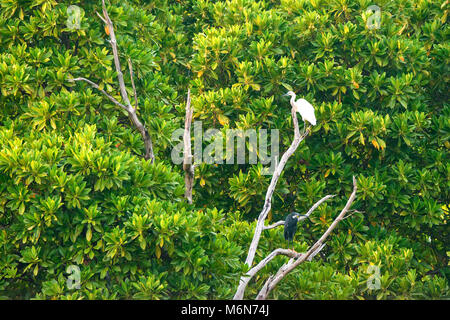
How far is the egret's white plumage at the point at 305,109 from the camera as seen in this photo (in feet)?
24.8

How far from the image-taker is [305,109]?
7637 mm

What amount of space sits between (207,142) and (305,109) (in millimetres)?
1501

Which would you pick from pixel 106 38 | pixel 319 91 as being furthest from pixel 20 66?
pixel 319 91

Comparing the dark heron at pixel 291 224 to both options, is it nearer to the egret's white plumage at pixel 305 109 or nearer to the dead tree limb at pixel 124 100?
the egret's white plumage at pixel 305 109

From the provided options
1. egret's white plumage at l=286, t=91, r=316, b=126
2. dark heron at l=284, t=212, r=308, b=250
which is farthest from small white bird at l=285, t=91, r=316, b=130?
dark heron at l=284, t=212, r=308, b=250

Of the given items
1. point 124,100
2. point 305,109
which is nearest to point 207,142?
point 305,109

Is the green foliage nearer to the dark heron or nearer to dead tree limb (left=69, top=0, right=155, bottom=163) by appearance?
dead tree limb (left=69, top=0, right=155, bottom=163)

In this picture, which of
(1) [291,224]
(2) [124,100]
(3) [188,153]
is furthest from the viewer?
(1) [291,224]

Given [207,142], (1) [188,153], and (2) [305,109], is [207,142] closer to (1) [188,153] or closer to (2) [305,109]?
(2) [305,109]

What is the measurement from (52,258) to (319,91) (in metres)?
4.40

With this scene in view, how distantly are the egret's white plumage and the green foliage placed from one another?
44cm

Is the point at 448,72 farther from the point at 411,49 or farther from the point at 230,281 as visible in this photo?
the point at 230,281

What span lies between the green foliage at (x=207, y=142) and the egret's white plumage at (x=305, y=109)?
44cm

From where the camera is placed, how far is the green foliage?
5875mm
